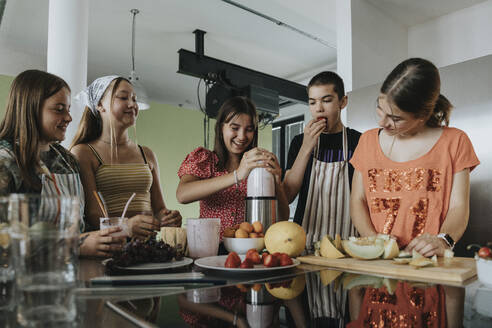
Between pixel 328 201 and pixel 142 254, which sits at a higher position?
pixel 328 201

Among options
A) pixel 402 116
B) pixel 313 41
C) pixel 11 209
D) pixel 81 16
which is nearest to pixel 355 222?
pixel 402 116

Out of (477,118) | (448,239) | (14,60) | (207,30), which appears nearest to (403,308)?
(448,239)

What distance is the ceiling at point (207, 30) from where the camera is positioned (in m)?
3.84

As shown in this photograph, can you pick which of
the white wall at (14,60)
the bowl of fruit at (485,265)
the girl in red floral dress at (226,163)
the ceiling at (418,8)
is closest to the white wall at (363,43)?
the ceiling at (418,8)

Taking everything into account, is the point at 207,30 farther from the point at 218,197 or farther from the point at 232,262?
the point at 232,262

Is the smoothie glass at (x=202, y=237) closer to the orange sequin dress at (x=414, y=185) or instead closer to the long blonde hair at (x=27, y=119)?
the long blonde hair at (x=27, y=119)

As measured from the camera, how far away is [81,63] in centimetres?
285

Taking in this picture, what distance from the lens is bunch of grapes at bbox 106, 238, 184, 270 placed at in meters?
0.95

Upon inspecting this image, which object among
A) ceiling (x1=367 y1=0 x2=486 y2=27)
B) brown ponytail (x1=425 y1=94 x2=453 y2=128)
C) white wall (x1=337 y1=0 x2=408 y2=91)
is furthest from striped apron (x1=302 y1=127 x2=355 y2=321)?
ceiling (x1=367 y1=0 x2=486 y2=27)

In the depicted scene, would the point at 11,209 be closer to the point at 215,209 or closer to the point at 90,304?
the point at 90,304

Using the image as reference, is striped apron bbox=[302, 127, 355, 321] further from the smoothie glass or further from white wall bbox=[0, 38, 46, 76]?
white wall bbox=[0, 38, 46, 76]

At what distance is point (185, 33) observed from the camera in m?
4.54

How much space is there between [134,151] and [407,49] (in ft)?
9.48

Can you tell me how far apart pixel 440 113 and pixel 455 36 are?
2329 mm
